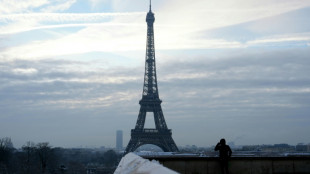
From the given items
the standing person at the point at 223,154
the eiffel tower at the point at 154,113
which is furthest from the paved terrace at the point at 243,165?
the eiffel tower at the point at 154,113

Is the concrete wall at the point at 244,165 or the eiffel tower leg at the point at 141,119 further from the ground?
the eiffel tower leg at the point at 141,119

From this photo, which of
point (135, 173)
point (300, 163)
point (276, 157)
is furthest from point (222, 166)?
point (135, 173)

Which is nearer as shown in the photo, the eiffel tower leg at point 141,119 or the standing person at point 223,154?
the standing person at point 223,154

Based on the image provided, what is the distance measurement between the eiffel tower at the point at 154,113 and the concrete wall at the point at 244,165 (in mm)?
66699

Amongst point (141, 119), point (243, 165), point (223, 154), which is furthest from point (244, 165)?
point (141, 119)

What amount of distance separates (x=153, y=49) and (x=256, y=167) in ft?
224

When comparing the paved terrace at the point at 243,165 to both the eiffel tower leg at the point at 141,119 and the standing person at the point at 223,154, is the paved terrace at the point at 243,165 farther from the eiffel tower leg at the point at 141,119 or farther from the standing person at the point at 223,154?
the eiffel tower leg at the point at 141,119

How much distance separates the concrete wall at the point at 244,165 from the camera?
34.7ft

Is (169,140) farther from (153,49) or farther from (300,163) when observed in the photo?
(300,163)

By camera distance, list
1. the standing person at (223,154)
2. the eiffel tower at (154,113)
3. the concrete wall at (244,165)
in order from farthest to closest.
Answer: the eiffel tower at (154,113) → the concrete wall at (244,165) → the standing person at (223,154)

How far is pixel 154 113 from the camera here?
79438 millimetres

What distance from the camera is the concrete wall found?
1056 centimetres

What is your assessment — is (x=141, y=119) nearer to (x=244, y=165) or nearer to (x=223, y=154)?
(x=244, y=165)

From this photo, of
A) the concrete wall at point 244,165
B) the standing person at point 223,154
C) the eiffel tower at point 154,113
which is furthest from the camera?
the eiffel tower at point 154,113
